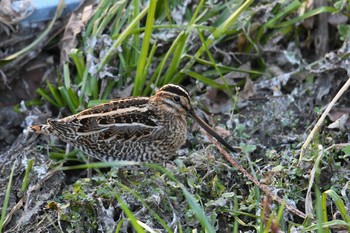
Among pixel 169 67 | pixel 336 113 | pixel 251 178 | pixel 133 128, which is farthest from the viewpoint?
pixel 169 67

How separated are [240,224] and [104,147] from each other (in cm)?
101

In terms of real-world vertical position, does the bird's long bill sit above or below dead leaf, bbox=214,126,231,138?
above

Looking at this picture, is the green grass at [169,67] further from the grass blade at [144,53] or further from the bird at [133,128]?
the bird at [133,128]

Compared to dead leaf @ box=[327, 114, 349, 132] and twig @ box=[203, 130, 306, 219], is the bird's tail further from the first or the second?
dead leaf @ box=[327, 114, 349, 132]

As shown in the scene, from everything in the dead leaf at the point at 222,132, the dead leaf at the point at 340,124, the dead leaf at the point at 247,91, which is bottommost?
the dead leaf at the point at 222,132

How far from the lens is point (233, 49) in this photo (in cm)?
627

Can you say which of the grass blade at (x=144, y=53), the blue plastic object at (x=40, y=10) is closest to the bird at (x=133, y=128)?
the grass blade at (x=144, y=53)

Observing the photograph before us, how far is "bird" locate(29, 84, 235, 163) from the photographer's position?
17.0 feet

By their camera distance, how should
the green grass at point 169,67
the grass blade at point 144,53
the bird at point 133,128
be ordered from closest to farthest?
the green grass at point 169,67 < the bird at point 133,128 < the grass blade at point 144,53

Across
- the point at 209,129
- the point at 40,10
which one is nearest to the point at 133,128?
the point at 209,129

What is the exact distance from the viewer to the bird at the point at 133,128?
519cm

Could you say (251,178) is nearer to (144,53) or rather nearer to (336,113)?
(336,113)

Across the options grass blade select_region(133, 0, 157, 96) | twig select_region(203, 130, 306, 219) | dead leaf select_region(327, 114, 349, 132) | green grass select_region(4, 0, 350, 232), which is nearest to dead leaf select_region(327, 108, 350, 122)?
dead leaf select_region(327, 114, 349, 132)

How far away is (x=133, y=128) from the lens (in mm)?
5191
